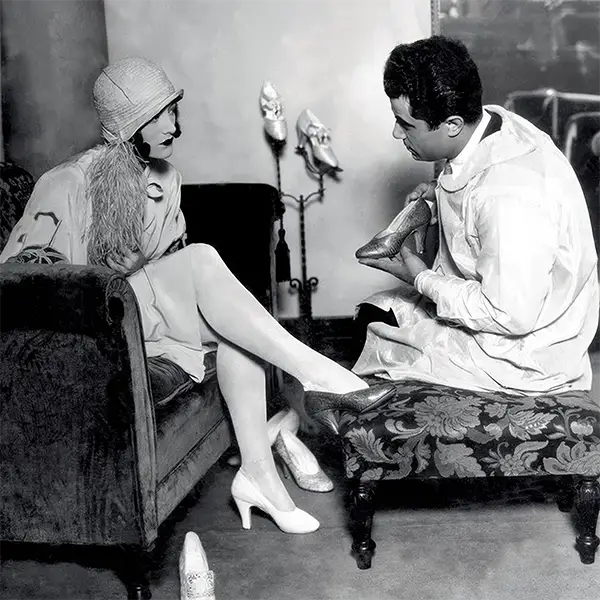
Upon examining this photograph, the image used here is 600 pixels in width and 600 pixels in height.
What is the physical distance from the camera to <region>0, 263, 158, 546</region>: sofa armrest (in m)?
1.95

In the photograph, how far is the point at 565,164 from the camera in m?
2.32

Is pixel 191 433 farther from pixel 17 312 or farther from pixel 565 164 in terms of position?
pixel 565 164

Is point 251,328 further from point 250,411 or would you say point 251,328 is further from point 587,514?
point 587,514

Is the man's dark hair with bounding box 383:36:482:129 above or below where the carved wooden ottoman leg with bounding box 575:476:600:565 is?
above

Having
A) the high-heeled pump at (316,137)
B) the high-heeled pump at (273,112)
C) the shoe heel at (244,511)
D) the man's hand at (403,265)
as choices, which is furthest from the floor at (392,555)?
the high-heeled pump at (273,112)

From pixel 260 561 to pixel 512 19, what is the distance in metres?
3.17

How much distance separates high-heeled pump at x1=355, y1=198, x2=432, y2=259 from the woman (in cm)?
35

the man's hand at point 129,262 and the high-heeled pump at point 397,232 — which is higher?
the high-heeled pump at point 397,232

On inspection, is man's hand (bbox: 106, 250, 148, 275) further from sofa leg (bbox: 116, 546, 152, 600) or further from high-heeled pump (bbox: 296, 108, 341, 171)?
high-heeled pump (bbox: 296, 108, 341, 171)

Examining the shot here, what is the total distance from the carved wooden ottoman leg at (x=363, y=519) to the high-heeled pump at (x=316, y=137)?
8.20 feet

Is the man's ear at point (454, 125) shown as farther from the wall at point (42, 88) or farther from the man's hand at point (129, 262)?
the wall at point (42, 88)

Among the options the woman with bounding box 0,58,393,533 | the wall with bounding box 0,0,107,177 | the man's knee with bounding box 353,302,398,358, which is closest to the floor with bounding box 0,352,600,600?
the woman with bounding box 0,58,393,533

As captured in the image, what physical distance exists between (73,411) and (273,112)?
2.77 metres

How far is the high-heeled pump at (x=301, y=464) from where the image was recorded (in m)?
2.85
